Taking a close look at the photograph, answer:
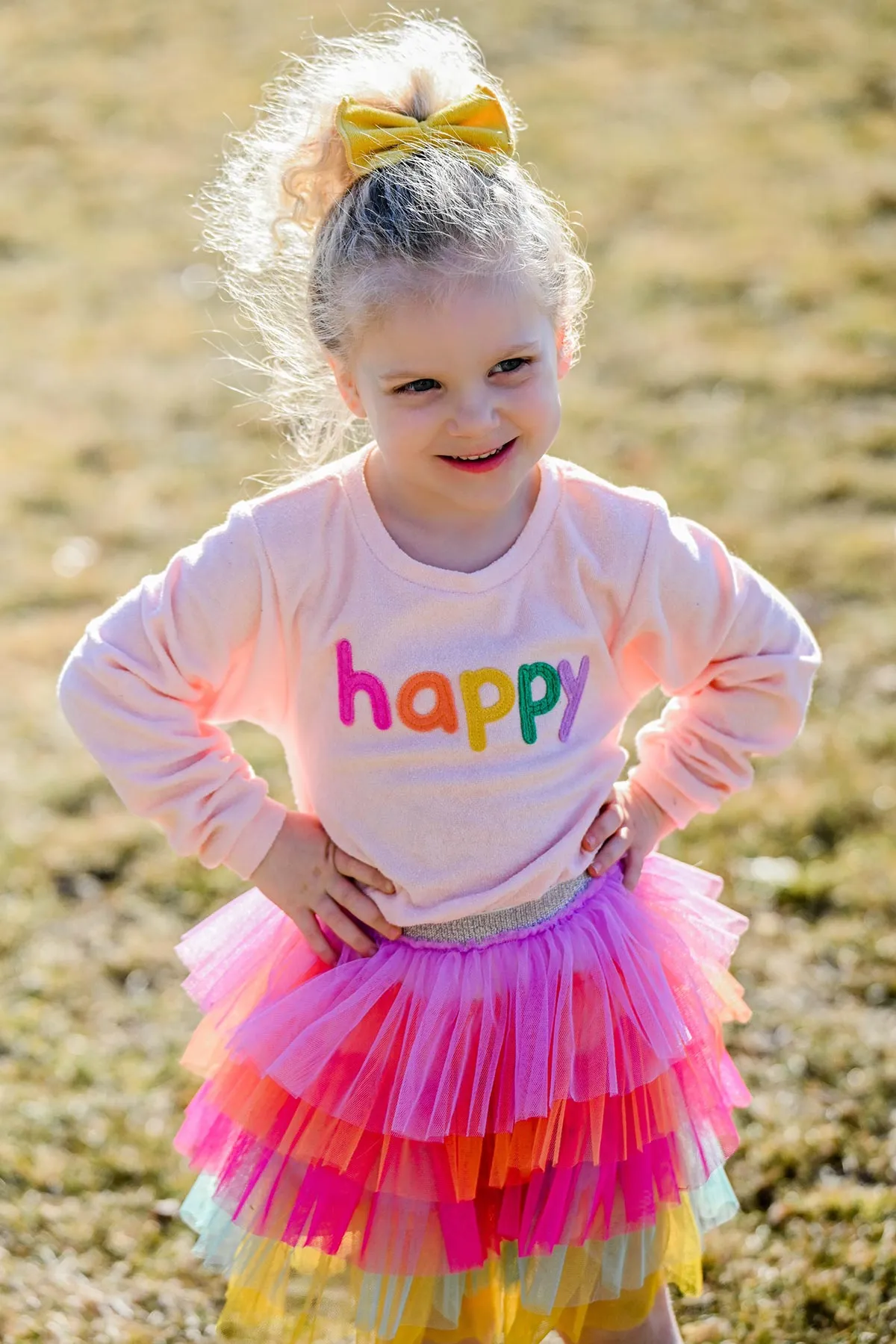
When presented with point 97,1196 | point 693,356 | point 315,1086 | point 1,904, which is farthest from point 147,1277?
point 693,356

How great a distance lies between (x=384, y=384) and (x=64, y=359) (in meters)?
4.62

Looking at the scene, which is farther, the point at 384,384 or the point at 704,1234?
the point at 704,1234

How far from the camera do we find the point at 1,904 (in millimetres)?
3457

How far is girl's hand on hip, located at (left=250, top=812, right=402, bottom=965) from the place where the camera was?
79.2 inches

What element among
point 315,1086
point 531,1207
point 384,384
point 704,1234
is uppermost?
point 384,384

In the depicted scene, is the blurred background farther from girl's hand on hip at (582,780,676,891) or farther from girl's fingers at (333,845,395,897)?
girl's fingers at (333,845,395,897)

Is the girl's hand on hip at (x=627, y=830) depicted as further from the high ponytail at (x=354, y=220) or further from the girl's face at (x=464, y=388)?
the high ponytail at (x=354, y=220)

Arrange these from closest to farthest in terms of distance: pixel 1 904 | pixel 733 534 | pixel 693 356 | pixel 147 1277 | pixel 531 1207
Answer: pixel 531 1207, pixel 147 1277, pixel 1 904, pixel 733 534, pixel 693 356

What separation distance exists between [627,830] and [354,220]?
0.89m

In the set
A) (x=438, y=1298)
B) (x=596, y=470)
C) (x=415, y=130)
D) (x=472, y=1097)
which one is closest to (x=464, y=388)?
(x=415, y=130)

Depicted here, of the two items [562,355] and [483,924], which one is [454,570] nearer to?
[562,355]

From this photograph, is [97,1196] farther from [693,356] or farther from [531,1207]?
[693,356]

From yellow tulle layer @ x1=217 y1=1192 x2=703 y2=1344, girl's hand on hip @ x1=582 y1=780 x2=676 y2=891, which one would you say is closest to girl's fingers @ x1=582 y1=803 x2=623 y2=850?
girl's hand on hip @ x1=582 y1=780 x2=676 y2=891

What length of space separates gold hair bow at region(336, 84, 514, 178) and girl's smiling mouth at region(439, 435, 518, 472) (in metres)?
0.36
